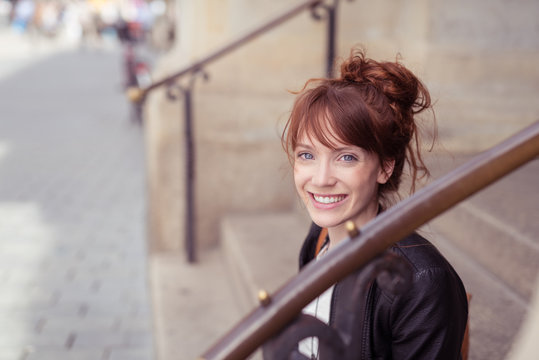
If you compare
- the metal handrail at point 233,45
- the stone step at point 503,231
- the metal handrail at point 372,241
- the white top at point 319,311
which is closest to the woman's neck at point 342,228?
the white top at point 319,311

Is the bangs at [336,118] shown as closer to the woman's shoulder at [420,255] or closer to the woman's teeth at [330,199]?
the woman's teeth at [330,199]

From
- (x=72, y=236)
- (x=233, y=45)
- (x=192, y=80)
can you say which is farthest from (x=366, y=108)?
(x=72, y=236)

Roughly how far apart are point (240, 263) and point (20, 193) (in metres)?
3.23

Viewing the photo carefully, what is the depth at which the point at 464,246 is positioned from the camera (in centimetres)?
283

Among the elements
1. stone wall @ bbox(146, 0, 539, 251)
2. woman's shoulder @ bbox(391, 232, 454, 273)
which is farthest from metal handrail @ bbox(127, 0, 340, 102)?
woman's shoulder @ bbox(391, 232, 454, 273)

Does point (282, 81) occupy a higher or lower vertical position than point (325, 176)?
lower

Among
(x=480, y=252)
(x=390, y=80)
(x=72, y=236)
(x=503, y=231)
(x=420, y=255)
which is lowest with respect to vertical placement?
(x=72, y=236)

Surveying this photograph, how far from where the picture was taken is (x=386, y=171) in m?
1.39

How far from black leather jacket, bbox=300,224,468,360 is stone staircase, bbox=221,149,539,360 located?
0.40 meters

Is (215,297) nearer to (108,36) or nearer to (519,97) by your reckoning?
(519,97)

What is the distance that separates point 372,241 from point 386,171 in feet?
1.56

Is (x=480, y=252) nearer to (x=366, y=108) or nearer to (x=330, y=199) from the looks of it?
Result: (x=330, y=199)

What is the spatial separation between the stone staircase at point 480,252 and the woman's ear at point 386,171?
33 centimetres

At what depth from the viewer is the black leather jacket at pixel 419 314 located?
119cm
